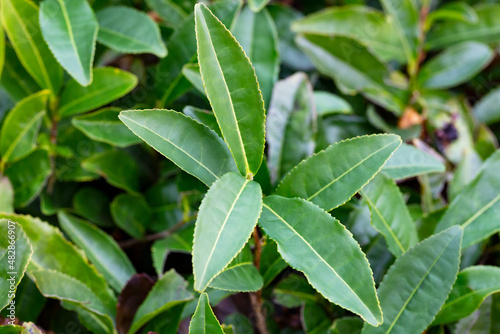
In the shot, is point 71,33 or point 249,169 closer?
point 249,169

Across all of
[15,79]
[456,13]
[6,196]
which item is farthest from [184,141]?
[456,13]

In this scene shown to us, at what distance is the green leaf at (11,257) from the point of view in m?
0.69

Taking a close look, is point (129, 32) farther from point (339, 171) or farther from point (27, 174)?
point (339, 171)

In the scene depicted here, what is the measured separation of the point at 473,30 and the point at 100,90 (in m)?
0.90

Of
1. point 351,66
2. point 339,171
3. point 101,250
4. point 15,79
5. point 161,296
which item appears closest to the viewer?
point 339,171

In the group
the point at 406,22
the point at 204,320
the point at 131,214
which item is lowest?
the point at 131,214

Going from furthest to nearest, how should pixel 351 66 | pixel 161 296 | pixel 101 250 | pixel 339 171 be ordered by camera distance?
pixel 351 66 → pixel 101 250 → pixel 161 296 → pixel 339 171

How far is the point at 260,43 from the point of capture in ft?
3.27

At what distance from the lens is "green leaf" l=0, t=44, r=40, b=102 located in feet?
3.28

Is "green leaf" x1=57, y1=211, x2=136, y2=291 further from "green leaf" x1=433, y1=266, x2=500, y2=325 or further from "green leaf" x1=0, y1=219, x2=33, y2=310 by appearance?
"green leaf" x1=433, y1=266, x2=500, y2=325

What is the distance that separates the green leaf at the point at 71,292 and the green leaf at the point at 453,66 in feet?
2.91

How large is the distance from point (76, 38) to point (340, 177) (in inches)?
21.0

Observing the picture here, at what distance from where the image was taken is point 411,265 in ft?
2.40

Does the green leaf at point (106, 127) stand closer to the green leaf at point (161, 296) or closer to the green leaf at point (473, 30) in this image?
the green leaf at point (161, 296)
